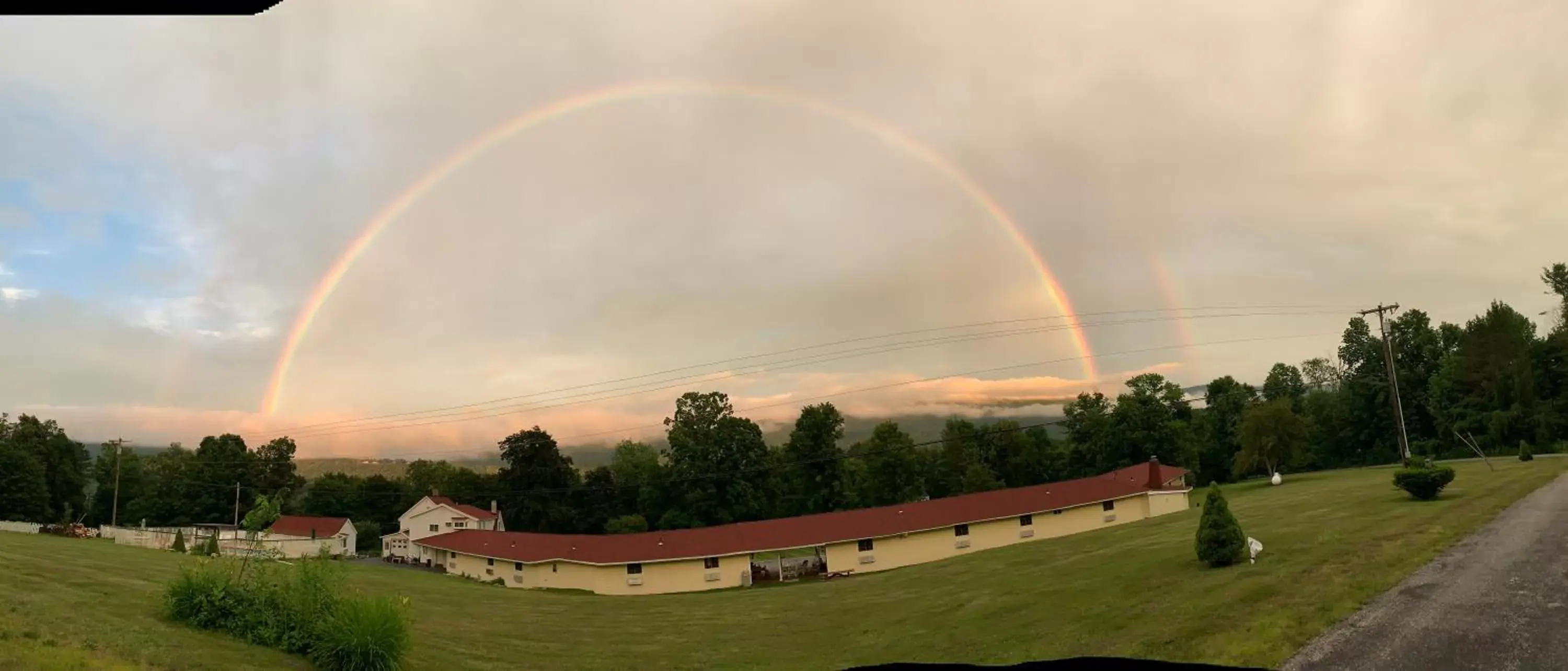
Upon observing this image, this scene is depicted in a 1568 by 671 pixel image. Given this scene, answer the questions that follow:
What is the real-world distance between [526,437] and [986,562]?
2898 inches

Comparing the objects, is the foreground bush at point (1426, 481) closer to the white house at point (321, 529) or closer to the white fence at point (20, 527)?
the white fence at point (20, 527)

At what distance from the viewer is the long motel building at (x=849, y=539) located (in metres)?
→ 53.4

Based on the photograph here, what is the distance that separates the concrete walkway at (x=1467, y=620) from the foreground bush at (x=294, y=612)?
53.6 ft

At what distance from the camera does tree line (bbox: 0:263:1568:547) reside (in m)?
80.9

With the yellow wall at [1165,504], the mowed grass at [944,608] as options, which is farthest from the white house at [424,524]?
the yellow wall at [1165,504]

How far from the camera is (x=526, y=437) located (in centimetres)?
9988

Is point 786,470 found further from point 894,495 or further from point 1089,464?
point 1089,464

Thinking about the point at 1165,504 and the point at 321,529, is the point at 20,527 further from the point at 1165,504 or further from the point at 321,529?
the point at 1165,504

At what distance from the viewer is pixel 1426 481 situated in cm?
2905

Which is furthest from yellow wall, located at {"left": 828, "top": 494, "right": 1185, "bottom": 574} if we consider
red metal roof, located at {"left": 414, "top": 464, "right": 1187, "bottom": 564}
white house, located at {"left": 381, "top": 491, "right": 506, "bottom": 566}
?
white house, located at {"left": 381, "top": 491, "right": 506, "bottom": 566}

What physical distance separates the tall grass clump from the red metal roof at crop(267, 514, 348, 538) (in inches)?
3212

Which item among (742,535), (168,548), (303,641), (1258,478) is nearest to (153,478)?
(168,548)

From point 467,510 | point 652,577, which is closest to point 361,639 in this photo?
point 652,577

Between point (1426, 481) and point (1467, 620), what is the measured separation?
793 inches
